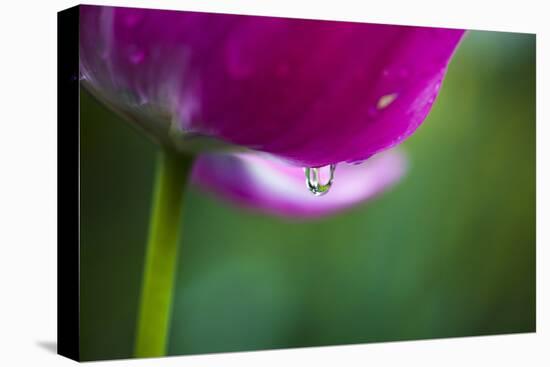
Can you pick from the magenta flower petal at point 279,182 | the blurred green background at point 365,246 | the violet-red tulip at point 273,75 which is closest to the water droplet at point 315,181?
the magenta flower petal at point 279,182

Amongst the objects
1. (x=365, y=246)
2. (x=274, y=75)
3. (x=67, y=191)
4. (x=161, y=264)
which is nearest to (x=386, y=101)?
(x=274, y=75)

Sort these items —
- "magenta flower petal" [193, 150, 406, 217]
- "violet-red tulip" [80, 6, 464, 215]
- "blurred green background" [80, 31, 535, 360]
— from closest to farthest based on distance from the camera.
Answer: "violet-red tulip" [80, 6, 464, 215] < "magenta flower petal" [193, 150, 406, 217] < "blurred green background" [80, 31, 535, 360]

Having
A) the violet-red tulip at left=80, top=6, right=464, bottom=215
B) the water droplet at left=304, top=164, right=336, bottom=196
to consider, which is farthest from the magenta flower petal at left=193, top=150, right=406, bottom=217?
the violet-red tulip at left=80, top=6, right=464, bottom=215

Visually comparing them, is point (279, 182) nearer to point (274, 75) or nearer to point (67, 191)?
point (67, 191)

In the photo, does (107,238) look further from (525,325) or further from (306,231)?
(525,325)

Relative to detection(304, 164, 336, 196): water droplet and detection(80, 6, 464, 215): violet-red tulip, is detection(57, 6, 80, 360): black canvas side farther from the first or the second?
detection(80, 6, 464, 215): violet-red tulip

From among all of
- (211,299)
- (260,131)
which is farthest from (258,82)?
(211,299)
